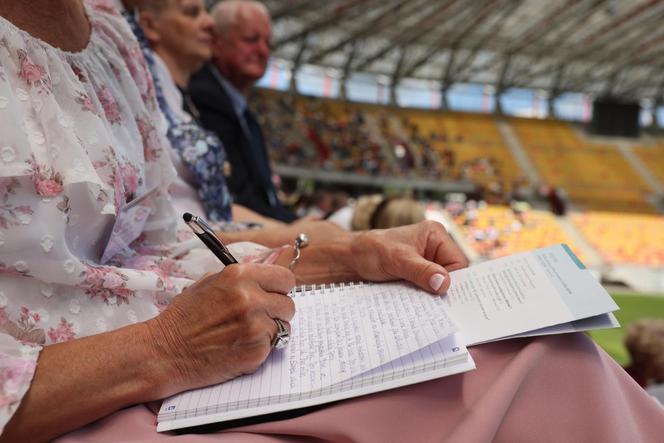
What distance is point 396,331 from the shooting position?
0.61 meters

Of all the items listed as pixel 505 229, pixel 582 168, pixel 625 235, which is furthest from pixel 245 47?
pixel 582 168

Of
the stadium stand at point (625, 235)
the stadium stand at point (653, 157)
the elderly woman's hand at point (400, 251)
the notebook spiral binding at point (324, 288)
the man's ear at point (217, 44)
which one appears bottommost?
the stadium stand at point (653, 157)

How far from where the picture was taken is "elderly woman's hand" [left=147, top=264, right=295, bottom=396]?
1.87 feet

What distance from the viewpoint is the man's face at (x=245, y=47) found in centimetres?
246

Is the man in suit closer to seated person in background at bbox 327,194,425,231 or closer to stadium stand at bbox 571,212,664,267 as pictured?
seated person in background at bbox 327,194,425,231

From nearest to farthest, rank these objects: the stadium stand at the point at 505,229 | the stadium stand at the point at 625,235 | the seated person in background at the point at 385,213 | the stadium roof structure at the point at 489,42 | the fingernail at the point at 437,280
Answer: the fingernail at the point at 437,280 → the seated person in background at the point at 385,213 → the stadium stand at the point at 505,229 → the stadium stand at the point at 625,235 → the stadium roof structure at the point at 489,42

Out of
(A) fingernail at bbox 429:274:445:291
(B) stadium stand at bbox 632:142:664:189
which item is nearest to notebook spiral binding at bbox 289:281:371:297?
(A) fingernail at bbox 429:274:445:291

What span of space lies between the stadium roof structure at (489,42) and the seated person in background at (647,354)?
13.8 metres

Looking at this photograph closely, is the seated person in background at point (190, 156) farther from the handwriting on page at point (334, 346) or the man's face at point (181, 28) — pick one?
the handwriting on page at point (334, 346)

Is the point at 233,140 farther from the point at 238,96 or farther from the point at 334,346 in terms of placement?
the point at 334,346

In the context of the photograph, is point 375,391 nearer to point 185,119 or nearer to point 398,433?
point 398,433

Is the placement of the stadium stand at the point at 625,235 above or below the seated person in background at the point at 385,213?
below

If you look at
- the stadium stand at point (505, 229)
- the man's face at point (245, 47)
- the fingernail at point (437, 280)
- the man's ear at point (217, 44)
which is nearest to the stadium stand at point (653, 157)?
the stadium stand at point (505, 229)

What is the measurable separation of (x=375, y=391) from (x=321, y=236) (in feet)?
2.23
